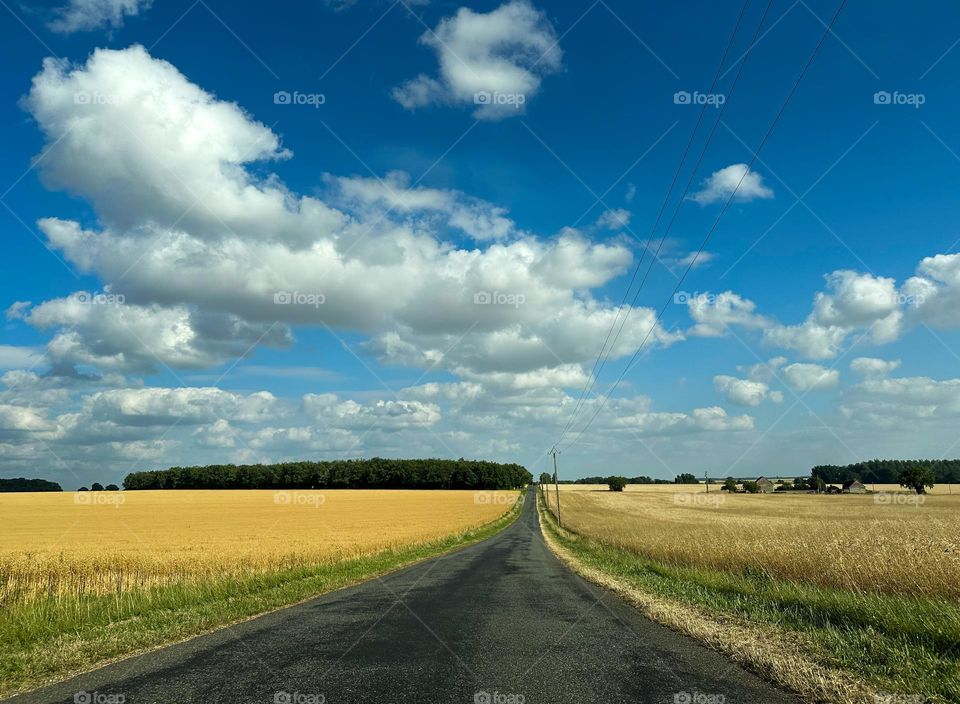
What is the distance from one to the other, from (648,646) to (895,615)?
4.69 meters

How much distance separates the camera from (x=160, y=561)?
1020 inches

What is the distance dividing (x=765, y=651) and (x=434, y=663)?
4.86m

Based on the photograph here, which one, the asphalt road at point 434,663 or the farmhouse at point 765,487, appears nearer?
the asphalt road at point 434,663

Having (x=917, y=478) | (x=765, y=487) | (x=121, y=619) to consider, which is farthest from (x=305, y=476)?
(x=121, y=619)

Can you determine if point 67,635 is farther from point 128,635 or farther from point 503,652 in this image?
A: point 503,652

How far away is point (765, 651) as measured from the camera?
8875 mm

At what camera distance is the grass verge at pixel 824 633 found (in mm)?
7253

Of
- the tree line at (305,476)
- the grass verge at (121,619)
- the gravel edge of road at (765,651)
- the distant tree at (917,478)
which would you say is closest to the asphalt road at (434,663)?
the gravel edge of road at (765,651)

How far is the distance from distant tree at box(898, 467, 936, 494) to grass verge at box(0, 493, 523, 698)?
14247 centimetres

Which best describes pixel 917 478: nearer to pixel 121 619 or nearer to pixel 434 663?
pixel 434 663

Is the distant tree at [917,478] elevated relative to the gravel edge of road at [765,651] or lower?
lower

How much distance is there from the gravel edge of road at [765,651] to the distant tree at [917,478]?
140989mm

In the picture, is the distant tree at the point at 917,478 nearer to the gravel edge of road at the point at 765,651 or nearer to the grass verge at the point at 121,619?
the gravel edge of road at the point at 765,651

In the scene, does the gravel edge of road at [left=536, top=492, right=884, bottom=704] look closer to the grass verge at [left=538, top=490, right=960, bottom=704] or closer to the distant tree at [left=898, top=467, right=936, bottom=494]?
the grass verge at [left=538, top=490, right=960, bottom=704]
